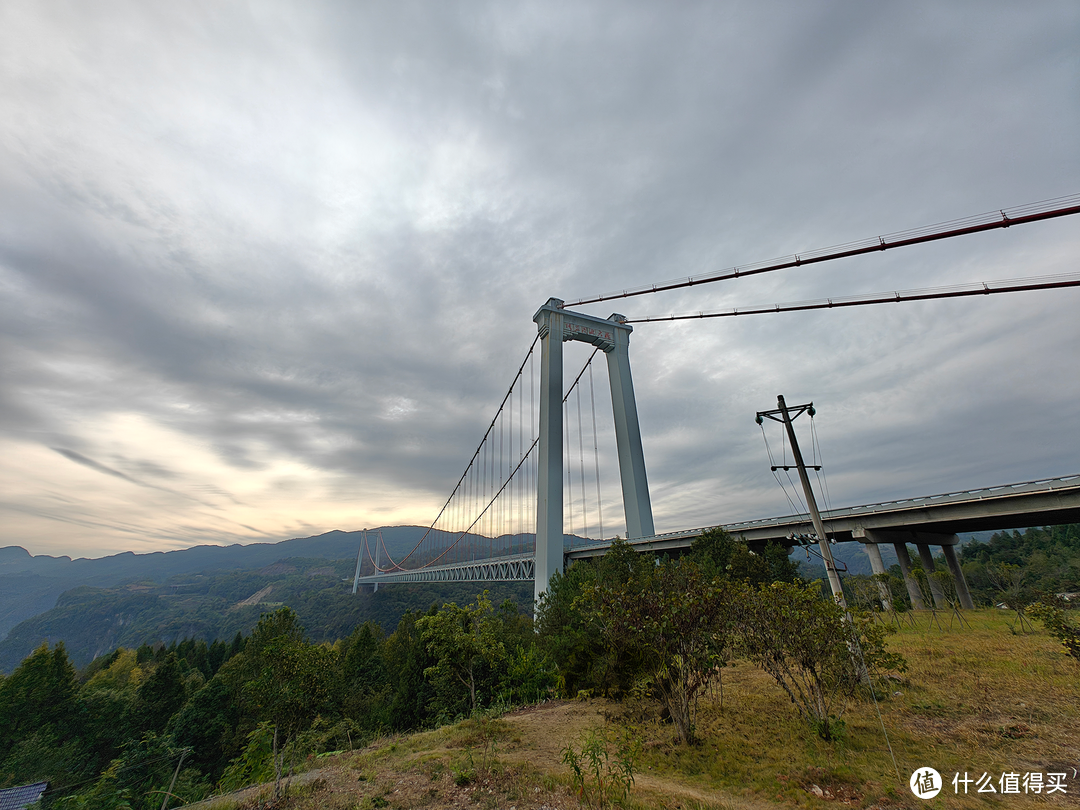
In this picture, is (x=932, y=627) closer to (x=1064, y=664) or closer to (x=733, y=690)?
(x=1064, y=664)

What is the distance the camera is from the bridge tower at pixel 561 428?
34875 millimetres

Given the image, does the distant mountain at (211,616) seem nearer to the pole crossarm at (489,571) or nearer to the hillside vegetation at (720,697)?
the pole crossarm at (489,571)

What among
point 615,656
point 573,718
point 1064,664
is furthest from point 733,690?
point 1064,664

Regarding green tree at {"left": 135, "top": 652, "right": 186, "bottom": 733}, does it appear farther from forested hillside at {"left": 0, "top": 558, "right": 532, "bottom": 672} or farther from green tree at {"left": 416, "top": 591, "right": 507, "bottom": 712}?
forested hillside at {"left": 0, "top": 558, "right": 532, "bottom": 672}

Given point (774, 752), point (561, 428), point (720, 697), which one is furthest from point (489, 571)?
point (774, 752)

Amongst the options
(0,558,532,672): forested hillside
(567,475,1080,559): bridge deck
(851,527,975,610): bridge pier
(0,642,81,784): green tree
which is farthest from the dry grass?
(0,558,532,672): forested hillside

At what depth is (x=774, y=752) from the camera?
1005 cm

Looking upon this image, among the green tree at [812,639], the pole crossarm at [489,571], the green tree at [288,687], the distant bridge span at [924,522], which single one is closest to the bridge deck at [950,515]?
the distant bridge span at [924,522]

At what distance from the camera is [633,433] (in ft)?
128

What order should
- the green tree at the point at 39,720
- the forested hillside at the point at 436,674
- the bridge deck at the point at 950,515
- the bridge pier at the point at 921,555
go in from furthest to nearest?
the green tree at the point at 39,720
the bridge pier at the point at 921,555
the bridge deck at the point at 950,515
the forested hillside at the point at 436,674

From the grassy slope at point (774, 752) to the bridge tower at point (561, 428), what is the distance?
65.1ft

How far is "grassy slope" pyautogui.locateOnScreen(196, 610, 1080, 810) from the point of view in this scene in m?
8.30

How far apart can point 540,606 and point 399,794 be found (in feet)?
68.1

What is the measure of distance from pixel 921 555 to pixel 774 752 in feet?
111
